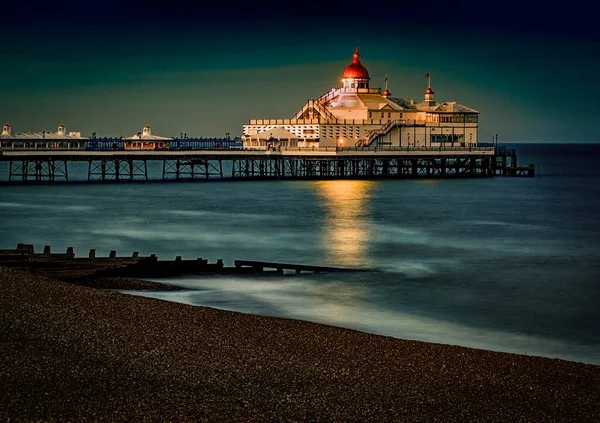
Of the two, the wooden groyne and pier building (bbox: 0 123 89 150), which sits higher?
pier building (bbox: 0 123 89 150)

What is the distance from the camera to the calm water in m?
20.9

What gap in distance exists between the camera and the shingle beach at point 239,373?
12.0m

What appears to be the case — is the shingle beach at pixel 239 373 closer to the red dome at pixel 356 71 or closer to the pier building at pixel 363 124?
the pier building at pixel 363 124

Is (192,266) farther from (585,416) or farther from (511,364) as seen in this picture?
(585,416)

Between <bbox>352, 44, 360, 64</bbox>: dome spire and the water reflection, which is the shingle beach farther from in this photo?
<bbox>352, 44, 360, 64</bbox>: dome spire

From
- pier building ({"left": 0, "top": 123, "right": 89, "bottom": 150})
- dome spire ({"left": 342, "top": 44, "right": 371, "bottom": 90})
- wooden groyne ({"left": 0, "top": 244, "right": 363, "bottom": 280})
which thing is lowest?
wooden groyne ({"left": 0, "top": 244, "right": 363, "bottom": 280})

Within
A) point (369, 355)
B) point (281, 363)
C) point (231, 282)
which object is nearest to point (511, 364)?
point (369, 355)

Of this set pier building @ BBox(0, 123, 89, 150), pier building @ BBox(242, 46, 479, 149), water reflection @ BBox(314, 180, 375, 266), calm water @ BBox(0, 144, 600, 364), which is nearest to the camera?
calm water @ BBox(0, 144, 600, 364)

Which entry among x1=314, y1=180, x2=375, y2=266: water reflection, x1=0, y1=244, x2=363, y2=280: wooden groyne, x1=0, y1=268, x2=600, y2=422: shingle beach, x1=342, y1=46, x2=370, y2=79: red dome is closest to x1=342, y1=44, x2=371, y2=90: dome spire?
x1=342, y1=46, x2=370, y2=79: red dome

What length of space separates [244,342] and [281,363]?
1.36 meters

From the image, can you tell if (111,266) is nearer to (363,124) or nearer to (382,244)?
(382,244)

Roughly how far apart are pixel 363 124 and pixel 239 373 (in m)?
66.7

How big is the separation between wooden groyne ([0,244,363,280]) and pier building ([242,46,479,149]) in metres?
49.1

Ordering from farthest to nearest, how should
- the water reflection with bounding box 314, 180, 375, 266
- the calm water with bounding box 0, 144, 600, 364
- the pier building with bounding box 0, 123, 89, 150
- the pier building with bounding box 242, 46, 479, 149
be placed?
the pier building with bounding box 242, 46, 479, 149
the pier building with bounding box 0, 123, 89, 150
the water reflection with bounding box 314, 180, 375, 266
the calm water with bounding box 0, 144, 600, 364
